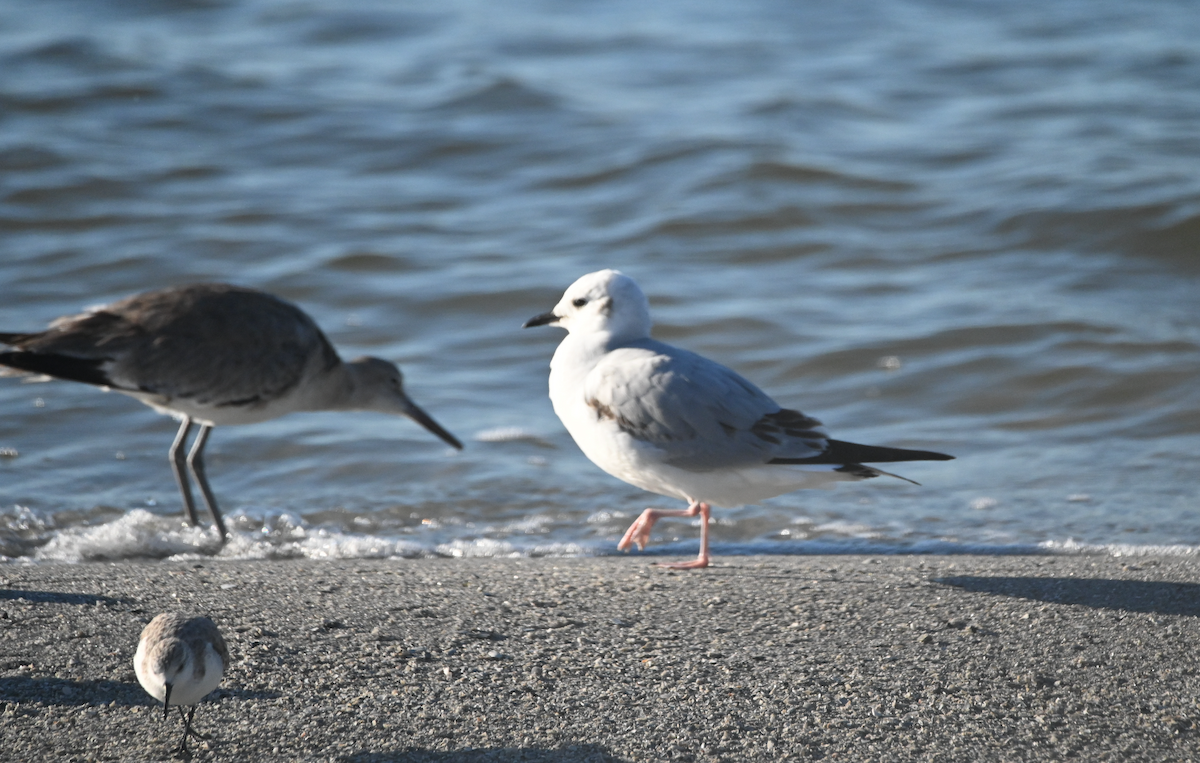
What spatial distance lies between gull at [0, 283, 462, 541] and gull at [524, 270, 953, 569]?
5.49 ft

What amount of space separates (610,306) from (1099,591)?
6.82ft

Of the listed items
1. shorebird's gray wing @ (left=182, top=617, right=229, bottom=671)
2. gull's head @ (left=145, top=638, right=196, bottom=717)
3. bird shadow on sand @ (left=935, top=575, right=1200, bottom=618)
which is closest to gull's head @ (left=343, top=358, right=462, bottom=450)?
bird shadow on sand @ (left=935, top=575, right=1200, bottom=618)

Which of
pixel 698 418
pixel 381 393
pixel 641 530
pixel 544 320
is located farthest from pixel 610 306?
pixel 381 393

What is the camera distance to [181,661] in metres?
2.91

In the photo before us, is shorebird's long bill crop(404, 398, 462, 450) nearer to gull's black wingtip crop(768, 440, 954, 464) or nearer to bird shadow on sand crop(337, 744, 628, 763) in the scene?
gull's black wingtip crop(768, 440, 954, 464)

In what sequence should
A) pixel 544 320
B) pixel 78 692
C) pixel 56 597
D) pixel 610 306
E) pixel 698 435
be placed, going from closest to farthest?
pixel 78 692 → pixel 56 597 → pixel 698 435 → pixel 610 306 → pixel 544 320

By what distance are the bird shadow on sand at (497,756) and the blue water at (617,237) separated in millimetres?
2193

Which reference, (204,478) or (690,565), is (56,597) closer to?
A: (204,478)

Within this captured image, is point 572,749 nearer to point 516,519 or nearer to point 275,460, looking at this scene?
point 516,519

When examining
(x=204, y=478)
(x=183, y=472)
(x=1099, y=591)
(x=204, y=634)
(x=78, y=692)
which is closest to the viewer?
(x=204, y=634)

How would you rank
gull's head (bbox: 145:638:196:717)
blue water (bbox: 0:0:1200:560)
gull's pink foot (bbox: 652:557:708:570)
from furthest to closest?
blue water (bbox: 0:0:1200:560) < gull's pink foot (bbox: 652:557:708:570) < gull's head (bbox: 145:638:196:717)

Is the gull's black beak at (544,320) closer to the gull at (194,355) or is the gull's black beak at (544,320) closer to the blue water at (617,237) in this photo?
the blue water at (617,237)

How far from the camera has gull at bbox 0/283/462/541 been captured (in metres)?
5.41

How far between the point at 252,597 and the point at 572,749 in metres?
1.53
